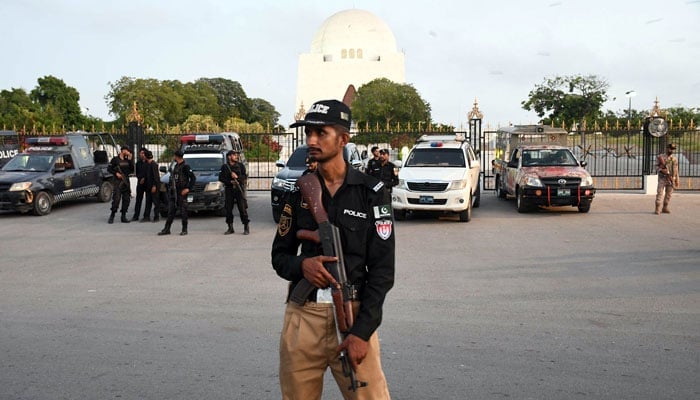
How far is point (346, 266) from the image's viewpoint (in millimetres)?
3062

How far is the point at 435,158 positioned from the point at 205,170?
18.3ft

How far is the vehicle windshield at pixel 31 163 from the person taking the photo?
17.7 m

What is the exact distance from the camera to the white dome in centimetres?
7725

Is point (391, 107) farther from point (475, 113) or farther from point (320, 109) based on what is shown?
point (320, 109)

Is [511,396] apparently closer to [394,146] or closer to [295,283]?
[295,283]

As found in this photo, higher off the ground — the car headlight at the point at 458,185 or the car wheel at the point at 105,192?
the car headlight at the point at 458,185

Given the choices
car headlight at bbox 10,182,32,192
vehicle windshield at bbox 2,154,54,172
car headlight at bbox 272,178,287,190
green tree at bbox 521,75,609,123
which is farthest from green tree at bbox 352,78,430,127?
car headlight at bbox 272,178,287,190

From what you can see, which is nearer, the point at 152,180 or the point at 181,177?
the point at 181,177

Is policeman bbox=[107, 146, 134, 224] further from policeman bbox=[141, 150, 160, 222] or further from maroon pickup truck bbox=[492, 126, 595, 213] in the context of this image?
maroon pickup truck bbox=[492, 126, 595, 213]

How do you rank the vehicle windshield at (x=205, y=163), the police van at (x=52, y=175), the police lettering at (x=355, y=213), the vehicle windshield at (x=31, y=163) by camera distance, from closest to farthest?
the police lettering at (x=355, y=213)
the police van at (x=52, y=175)
the vehicle windshield at (x=205, y=163)
the vehicle windshield at (x=31, y=163)

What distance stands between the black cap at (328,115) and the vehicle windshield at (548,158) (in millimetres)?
14622

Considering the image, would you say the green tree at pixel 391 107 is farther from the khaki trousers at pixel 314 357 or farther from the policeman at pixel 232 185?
the khaki trousers at pixel 314 357

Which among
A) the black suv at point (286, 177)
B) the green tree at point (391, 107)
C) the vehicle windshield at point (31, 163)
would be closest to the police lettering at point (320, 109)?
the black suv at point (286, 177)

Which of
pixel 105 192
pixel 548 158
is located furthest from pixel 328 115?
pixel 105 192
